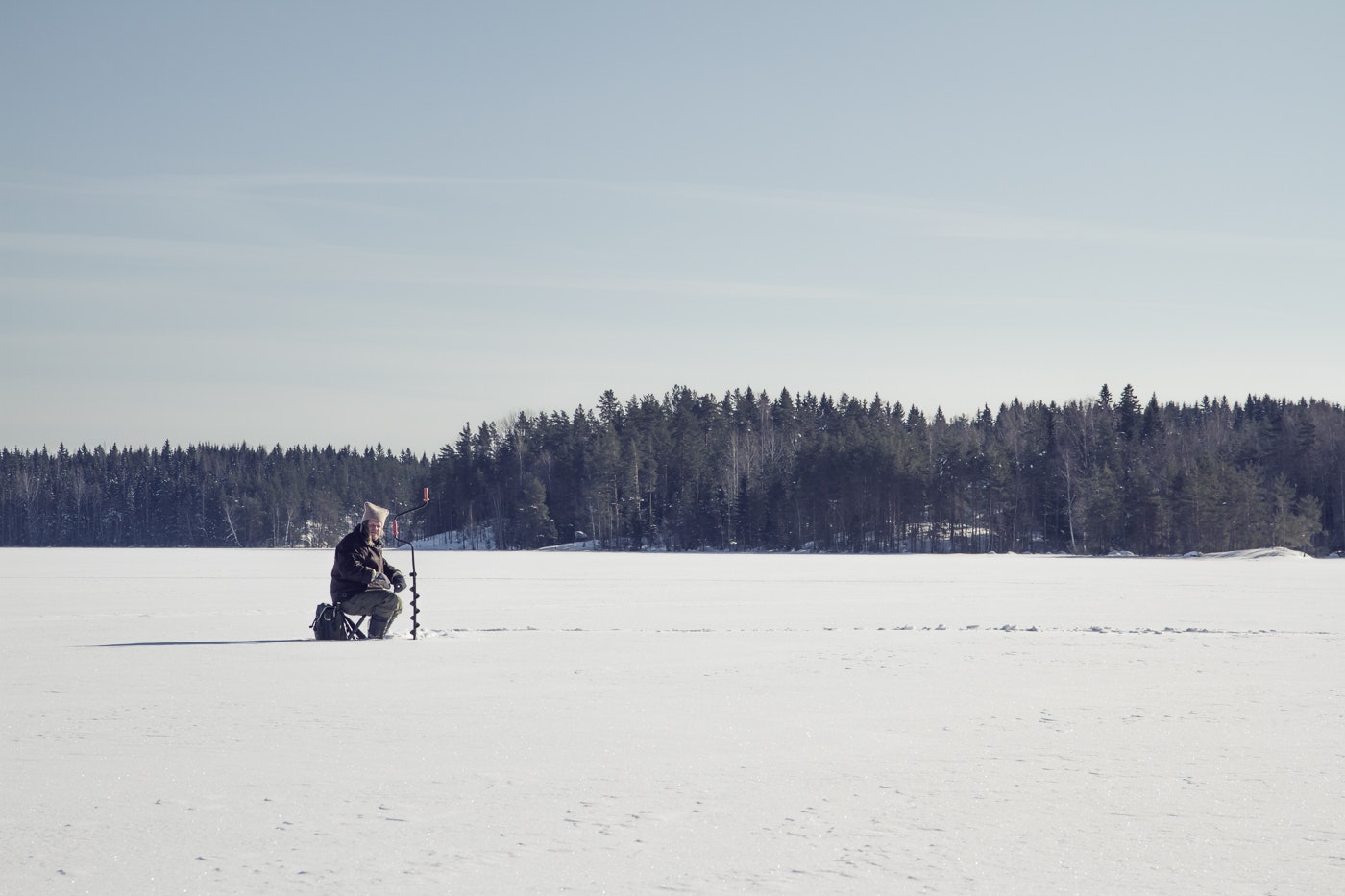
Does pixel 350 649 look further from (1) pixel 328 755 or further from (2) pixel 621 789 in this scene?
(2) pixel 621 789

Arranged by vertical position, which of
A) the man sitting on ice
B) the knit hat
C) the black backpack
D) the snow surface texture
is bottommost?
the snow surface texture

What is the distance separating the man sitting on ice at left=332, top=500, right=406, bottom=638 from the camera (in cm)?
1320

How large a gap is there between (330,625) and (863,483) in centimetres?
8717

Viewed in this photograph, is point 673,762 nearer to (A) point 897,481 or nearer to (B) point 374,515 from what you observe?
(B) point 374,515

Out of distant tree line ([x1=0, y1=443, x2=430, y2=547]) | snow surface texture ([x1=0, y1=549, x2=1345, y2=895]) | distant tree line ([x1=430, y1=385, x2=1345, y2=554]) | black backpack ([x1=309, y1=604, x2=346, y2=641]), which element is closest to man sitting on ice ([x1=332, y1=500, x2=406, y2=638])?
black backpack ([x1=309, y1=604, x2=346, y2=641])

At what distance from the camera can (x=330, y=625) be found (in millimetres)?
13688

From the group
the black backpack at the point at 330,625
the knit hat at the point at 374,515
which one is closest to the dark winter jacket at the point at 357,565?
the knit hat at the point at 374,515

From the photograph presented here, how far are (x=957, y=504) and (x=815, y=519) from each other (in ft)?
40.7

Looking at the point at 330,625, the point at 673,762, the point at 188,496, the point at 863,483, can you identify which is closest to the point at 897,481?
the point at 863,483

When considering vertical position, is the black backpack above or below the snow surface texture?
above

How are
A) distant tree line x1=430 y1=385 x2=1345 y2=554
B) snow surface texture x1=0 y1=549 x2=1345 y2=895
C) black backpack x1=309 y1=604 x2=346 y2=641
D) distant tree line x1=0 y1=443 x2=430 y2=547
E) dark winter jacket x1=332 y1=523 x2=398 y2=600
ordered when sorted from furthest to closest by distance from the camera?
distant tree line x1=0 y1=443 x2=430 y2=547 → distant tree line x1=430 y1=385 x2=1345 y2=554 → black backpack x1=309 y1=604 x2=346 y2=641 → dark winter jacket x1=332 y1=523 x2=398 y2=600 → snow surface texture x1=0 y1=549 x2=1345 y2=895

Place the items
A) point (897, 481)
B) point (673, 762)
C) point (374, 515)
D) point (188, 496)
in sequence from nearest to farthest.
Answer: point (673, 762) → point (374, 515) → point (897, 481) → point (188, 496)

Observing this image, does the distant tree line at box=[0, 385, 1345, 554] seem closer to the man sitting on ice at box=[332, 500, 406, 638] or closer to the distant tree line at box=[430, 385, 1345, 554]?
the distant tree line at box=[430, 385, 1345, 554]

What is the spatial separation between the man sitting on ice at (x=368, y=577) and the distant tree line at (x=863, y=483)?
74370 millimetres
